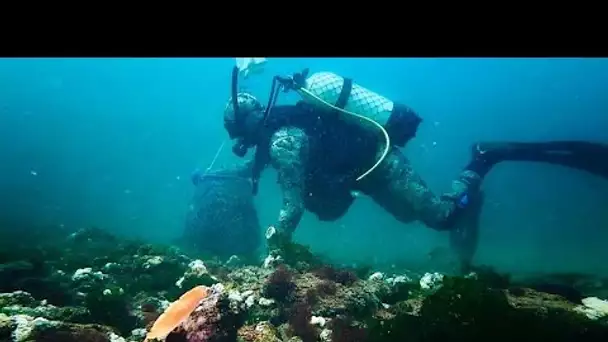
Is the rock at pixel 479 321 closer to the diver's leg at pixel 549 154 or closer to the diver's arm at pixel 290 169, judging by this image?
the diver's arm at pixel 290 169

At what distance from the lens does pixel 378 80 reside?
107m

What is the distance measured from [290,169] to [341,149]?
133cm

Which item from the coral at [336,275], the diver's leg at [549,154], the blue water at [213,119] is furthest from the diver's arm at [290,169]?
the blue water at [213,119]

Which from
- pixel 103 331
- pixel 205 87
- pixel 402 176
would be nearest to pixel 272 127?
pixel 402 176

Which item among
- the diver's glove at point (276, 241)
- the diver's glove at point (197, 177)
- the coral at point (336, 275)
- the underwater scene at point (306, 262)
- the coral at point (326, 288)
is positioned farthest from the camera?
the diver's glove at point (197, 177)

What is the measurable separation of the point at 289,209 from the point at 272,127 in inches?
69.4

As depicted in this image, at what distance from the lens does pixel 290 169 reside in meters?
8.16

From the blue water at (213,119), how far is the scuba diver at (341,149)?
34801 mm

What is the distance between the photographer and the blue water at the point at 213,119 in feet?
200

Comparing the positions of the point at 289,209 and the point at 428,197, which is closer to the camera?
the point at 289,209
